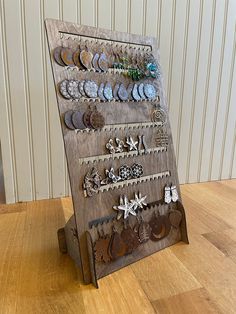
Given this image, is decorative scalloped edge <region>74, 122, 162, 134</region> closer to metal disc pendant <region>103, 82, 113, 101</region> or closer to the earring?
metal disc pendant <region>103, 82, 113, 101</region>

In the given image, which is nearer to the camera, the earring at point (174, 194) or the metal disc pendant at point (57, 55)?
the metal disc pendant at point (57, 55)

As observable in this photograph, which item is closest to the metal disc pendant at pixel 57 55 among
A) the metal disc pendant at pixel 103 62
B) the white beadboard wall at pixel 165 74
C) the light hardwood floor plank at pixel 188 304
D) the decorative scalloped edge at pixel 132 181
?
the metal disc pendant at pixel 103 62

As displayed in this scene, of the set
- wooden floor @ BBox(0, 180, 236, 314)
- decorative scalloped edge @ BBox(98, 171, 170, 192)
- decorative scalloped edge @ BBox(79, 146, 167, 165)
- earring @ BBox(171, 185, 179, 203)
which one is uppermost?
decorative scalloped edge @ BBox(79, 146, 167, 165)

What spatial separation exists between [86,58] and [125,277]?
1.88 feet

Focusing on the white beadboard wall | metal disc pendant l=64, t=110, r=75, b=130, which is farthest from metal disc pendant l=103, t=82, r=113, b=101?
the white beadboard wall

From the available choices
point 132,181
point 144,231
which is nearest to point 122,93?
point 132,181

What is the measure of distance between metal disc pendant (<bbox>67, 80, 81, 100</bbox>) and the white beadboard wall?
1.54 feet

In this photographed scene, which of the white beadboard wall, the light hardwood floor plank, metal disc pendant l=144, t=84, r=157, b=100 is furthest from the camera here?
the white beadboard wall

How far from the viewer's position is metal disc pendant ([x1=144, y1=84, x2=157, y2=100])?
79cm

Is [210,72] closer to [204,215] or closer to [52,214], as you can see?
[204,215]

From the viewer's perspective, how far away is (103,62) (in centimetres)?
73

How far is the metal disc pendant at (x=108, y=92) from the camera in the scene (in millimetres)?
718

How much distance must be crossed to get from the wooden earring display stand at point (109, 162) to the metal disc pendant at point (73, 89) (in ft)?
0.05

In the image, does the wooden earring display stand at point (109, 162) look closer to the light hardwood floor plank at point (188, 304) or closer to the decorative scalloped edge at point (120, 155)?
the decorative scalloped edge at point (120, 155)
